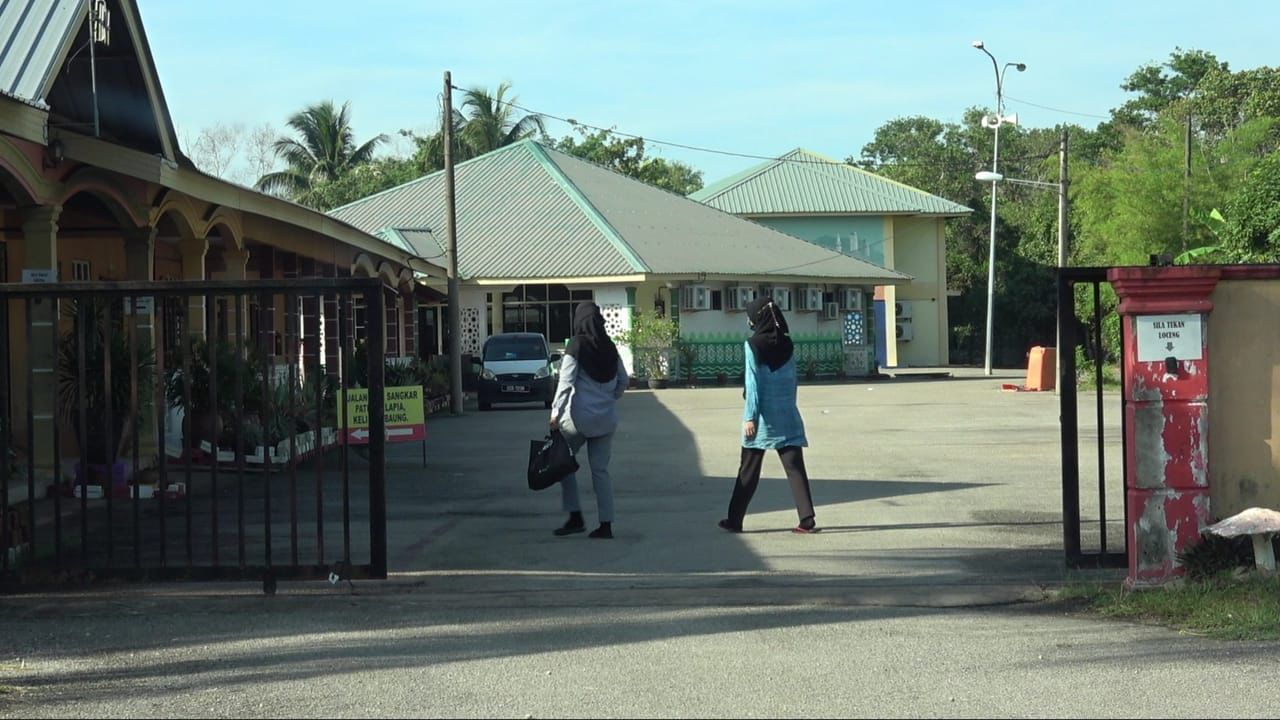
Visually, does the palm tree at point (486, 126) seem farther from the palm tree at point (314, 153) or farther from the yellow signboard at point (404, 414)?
the yellow signboard at point (404, 414)

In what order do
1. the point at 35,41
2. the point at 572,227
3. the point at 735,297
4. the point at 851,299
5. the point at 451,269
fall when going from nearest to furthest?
1. the point at 35,41
2. the point at 451,269
3. the point at 572,227
4. the point at 735,297
5. the point at 851,299

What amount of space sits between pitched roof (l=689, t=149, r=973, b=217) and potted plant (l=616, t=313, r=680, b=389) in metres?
19.5

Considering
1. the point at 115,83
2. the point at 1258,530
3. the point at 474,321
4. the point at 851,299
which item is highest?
the point at 115,83

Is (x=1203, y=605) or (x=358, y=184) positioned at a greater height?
(x=358, y=184)

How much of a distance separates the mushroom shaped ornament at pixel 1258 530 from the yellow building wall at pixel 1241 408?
0.85 feet

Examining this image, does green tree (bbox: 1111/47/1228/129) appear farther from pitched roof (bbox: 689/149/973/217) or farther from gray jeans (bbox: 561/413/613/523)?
gray jeans (bbox: 561/413/613/523)

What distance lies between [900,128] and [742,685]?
8710cm

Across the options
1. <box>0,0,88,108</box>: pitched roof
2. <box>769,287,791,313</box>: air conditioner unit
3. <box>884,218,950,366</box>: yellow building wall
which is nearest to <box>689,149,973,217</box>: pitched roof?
<box>884,218,950,366</box>: yellow building wall

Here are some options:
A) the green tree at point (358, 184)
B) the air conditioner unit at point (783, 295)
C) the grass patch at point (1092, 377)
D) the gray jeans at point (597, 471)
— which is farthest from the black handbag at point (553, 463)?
the green tree at point (358, 184)

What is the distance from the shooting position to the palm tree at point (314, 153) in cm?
6247

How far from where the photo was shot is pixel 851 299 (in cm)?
5053

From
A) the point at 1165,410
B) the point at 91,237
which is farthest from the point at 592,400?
the point at 91,237

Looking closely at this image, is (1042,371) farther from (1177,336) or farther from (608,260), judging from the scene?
(1177,336)

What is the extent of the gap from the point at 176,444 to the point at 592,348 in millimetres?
8145
